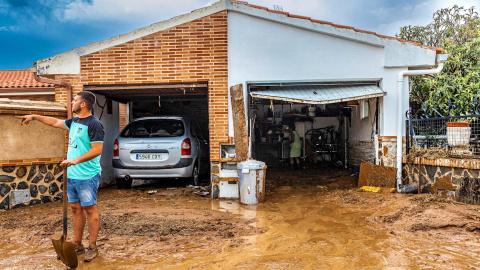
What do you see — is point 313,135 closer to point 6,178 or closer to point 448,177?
point 448,177

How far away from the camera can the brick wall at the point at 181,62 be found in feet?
23.4

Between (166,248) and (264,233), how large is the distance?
1334 millimetres

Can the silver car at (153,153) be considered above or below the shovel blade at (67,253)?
above

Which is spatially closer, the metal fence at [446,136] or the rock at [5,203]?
the rock at [5,203]

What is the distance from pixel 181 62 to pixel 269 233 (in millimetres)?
4136

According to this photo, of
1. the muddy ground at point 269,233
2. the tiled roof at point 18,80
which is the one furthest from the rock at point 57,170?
the tiled roof at point 18,80

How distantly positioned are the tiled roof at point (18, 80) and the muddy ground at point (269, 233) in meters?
6.52

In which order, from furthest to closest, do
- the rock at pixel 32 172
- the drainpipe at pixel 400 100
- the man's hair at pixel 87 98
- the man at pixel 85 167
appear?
the drainpipe at pixel 400 100, the rock at pixel 32 172, the man's hair at pixel 87 98, the man at pixel 85 167

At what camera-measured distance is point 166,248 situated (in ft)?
13.3

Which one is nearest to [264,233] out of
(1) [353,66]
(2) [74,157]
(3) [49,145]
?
(2) [74,157]

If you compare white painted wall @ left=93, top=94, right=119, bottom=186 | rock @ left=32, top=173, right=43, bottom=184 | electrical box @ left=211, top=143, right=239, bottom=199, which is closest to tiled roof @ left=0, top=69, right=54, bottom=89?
white painted wall @ left=93, top=94, right=119, bottom=186

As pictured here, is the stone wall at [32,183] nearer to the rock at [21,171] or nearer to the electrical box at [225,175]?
the rock at [21,171]

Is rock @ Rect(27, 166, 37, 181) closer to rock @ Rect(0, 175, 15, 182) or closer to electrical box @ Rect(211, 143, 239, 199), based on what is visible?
rock @ Rect(0, 175, 15, 182)

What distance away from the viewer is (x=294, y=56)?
23.1 feet
